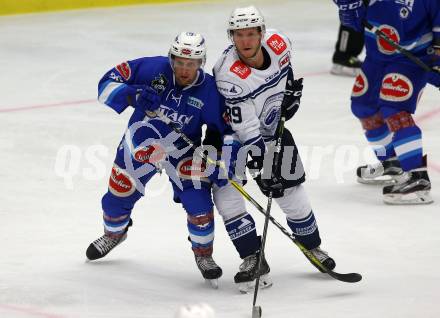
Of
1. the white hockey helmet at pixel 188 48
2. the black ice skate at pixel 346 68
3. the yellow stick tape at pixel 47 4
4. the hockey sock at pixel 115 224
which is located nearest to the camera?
the white hockey helmet at pixel 188 48

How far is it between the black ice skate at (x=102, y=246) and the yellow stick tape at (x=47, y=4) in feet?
17.9

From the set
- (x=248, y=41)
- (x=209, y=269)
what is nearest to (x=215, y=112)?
(x=248, y=41)

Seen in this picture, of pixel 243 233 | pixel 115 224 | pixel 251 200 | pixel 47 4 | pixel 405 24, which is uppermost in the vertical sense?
pixel 405 24

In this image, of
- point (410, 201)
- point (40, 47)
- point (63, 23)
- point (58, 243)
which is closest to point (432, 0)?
point (410, 201)

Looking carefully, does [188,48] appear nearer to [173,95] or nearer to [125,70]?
[173,95]

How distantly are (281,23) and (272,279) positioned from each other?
556cm

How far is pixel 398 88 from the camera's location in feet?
18.4

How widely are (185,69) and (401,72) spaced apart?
1.71 m

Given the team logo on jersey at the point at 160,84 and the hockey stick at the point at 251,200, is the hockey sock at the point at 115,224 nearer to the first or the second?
the hockey stick at the point at 251,200

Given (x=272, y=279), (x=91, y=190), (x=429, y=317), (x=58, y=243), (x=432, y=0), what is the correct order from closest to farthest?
1. (x=429, y=317)
2. (x=272, y=279)
3. (x=58, y=243)
4. (x=432, y=0)
5. (x=91, y=190)

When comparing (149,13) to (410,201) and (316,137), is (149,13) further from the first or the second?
(410,201)

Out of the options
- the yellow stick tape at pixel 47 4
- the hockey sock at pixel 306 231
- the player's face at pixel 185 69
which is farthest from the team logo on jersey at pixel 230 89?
the yellow stick tape at pixel 47 4

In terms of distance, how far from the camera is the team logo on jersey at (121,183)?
4.53 m

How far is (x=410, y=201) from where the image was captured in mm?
5660
